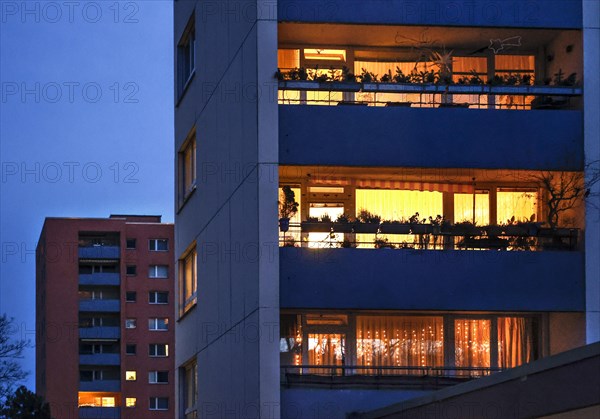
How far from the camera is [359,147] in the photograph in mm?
24578

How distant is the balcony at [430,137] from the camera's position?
24453 millimetres

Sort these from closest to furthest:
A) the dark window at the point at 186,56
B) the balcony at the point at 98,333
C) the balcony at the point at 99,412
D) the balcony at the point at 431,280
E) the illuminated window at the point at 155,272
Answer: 1. the balcony at the point at 431,280
2. the dark window at the point at 186,56
3. the balcony at the point at 99,412
4. the balcony at the point at 98,333
5. the illuminated window at the point at 155,272

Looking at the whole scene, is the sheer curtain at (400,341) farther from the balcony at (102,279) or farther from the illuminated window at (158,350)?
the balcony at (102,279)

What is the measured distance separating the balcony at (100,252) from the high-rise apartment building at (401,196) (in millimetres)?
86828

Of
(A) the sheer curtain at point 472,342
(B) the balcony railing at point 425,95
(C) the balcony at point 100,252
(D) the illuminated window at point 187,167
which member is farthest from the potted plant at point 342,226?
(C) the balcony at point 100,252

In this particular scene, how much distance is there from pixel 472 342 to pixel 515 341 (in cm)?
82

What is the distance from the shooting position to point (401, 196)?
26.9 meters

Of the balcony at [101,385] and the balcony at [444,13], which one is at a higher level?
the balcony at [444,13]

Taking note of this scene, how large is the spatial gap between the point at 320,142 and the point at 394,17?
2.77 m

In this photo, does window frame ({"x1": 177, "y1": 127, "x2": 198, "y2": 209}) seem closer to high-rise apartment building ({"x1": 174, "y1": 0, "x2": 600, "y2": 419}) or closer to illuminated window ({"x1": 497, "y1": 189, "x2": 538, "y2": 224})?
high-rise apartment building ({"x1": 174, "y1": 0, "x2": 600, "y2": 419})

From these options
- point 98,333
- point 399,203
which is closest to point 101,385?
point 98,333

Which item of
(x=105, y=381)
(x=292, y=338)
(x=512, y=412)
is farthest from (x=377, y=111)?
(x=105, y=381)

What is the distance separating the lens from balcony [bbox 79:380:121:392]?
111 metres

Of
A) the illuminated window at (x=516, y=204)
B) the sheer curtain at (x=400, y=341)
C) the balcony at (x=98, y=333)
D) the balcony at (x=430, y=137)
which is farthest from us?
the balcony at (x=98, y=333)
